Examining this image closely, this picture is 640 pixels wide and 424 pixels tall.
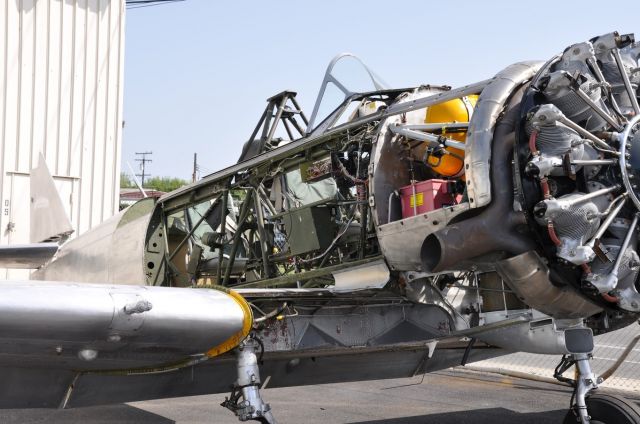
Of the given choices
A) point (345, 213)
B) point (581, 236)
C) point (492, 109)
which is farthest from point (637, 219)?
point (345, 213)

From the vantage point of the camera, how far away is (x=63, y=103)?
1299cm

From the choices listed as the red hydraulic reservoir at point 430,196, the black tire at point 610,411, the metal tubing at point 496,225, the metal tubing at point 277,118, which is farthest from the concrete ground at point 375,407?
the metal tubing at point 496,225

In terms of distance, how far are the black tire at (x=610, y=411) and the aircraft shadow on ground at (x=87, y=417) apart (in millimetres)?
3960

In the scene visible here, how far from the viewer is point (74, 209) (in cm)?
1309

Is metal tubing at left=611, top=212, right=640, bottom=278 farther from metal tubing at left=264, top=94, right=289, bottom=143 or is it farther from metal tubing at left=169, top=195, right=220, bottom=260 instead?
metal tubing at left=169, top=195, right=220, bottom=260

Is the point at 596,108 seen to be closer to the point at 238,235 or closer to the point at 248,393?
the point at 248,393

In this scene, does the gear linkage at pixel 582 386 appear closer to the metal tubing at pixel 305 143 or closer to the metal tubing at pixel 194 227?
the metal tubing at pixel 305 143

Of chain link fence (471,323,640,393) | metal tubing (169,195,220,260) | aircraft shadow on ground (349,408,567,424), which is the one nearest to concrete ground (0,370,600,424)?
aircraft shadow on ground (349,408,567,424)

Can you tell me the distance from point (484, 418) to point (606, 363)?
3.58m

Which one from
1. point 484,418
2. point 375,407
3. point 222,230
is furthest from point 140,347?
point 375,407

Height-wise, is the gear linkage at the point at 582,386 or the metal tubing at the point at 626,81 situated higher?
the metal tubing at the point at 626,81

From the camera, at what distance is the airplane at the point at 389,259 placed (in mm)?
4141

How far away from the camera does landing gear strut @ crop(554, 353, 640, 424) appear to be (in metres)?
4.66

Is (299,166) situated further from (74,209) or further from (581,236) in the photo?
(74,209)
